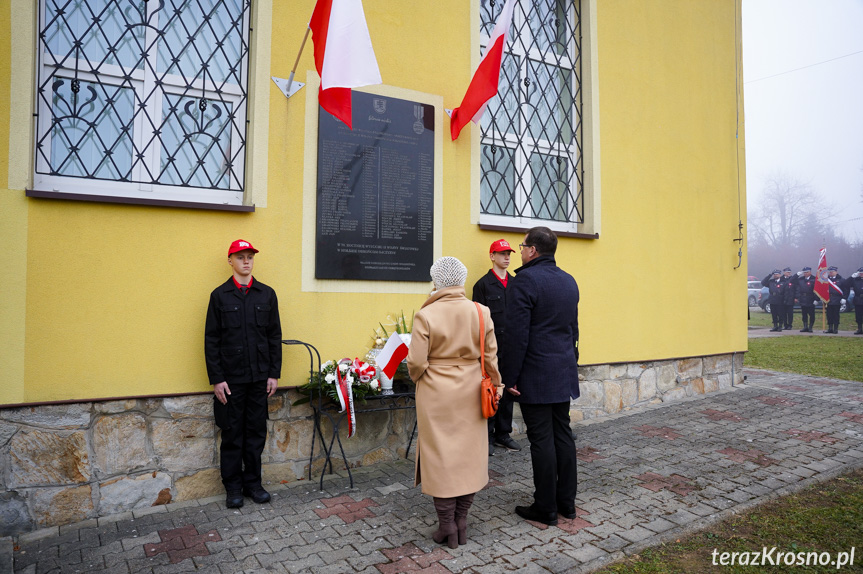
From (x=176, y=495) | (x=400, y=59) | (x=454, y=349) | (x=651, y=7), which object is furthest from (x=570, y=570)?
(x=651, y=7)

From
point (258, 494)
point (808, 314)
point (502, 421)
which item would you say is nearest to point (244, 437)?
point (258, 494)

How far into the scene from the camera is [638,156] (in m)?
6.77

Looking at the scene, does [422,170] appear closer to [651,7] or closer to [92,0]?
[92,0]

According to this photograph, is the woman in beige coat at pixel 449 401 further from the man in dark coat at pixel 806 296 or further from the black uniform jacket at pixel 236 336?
the man in dark coat at pixel 806 296

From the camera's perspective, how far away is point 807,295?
1897 cm

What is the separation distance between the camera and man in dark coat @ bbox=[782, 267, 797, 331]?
19797 millimetres

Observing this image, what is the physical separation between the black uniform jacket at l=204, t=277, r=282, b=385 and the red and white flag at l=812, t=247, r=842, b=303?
19228mm

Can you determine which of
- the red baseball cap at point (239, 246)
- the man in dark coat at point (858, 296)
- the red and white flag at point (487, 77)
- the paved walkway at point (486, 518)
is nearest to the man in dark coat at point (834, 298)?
the man in dark coat at point (858, 296)

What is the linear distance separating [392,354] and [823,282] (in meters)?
19.1

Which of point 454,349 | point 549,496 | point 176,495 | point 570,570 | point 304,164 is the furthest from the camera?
point 304,164

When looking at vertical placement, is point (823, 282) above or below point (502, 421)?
above

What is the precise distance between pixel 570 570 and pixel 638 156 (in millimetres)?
5318

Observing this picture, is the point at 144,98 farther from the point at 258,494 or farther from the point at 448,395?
the point at 448,395

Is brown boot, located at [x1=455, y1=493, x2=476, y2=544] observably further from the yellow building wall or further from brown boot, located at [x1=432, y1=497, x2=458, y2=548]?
the yellow building wall
